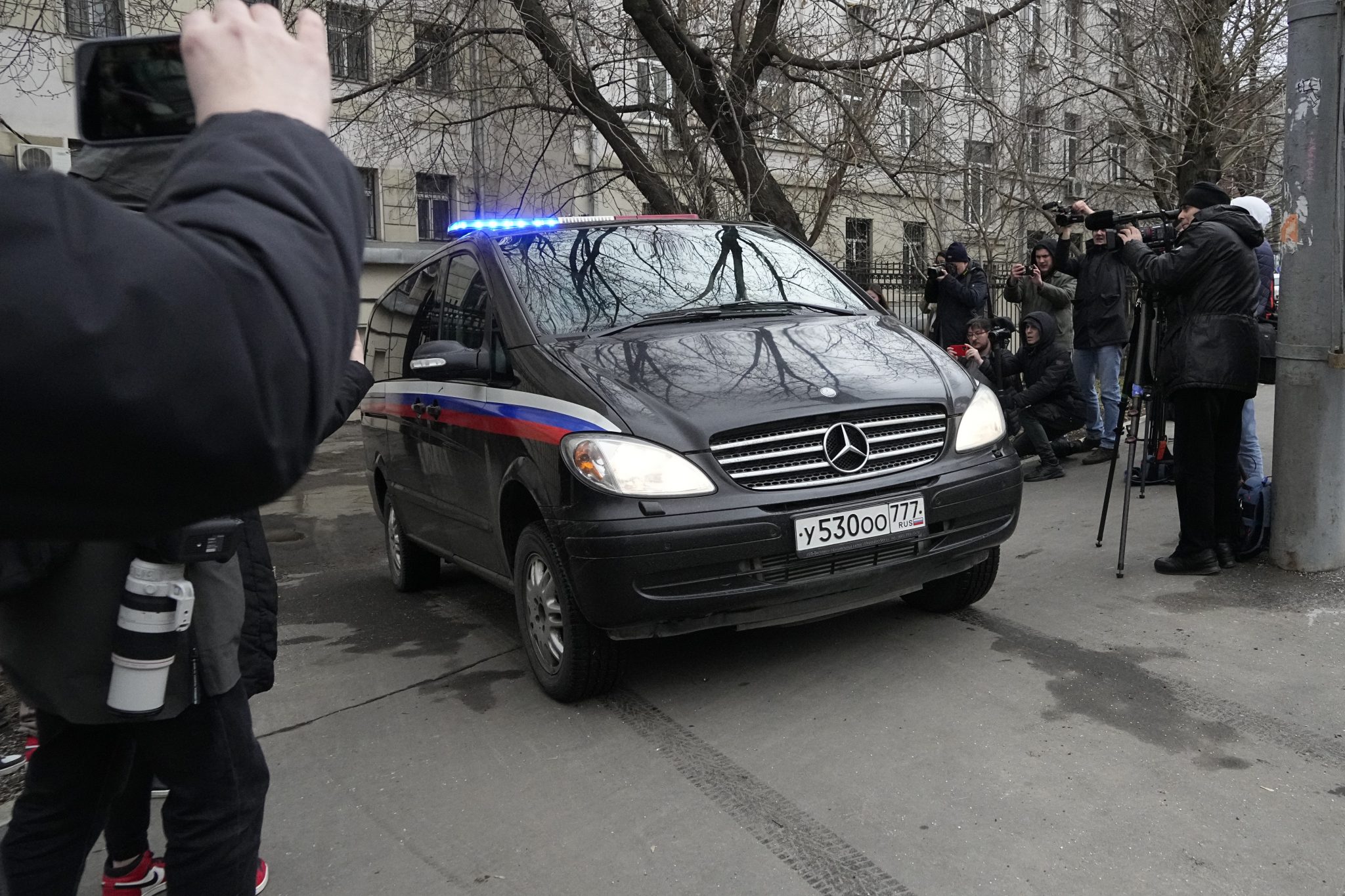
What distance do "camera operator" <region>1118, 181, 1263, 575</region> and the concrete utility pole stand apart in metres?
Answer: 0.20

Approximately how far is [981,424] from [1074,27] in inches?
403

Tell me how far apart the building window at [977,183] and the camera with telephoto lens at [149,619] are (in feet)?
33.7

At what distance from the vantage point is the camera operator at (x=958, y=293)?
1005 cm

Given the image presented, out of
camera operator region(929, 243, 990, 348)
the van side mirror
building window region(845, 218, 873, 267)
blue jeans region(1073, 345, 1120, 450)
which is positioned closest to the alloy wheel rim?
the van side mirror

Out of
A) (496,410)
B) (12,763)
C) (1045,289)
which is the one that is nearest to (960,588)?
(496,410)

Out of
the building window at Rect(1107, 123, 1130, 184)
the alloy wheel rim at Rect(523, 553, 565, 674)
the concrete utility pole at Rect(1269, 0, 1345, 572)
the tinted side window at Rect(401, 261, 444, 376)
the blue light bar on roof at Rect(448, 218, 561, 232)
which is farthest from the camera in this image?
the building window at Rect(1107, 123, 1130, 184)

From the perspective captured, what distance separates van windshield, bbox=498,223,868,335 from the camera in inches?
183

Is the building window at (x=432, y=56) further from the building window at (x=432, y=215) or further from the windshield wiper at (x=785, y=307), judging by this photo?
the building window at (x=432, y=215)

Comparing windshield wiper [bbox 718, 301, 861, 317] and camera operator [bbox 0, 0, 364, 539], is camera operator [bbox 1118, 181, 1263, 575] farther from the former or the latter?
camera operator [bbox 0, 0, 364, 539]

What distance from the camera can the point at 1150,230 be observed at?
575 centimetres

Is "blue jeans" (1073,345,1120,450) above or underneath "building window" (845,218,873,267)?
underneath

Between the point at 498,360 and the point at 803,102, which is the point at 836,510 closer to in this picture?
the point at 498,360

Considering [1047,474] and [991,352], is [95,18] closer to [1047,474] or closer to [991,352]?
[991,352]

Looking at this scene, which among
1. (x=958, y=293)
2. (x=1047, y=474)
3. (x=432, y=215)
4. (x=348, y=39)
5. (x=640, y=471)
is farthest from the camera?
(x=432, y=215)
